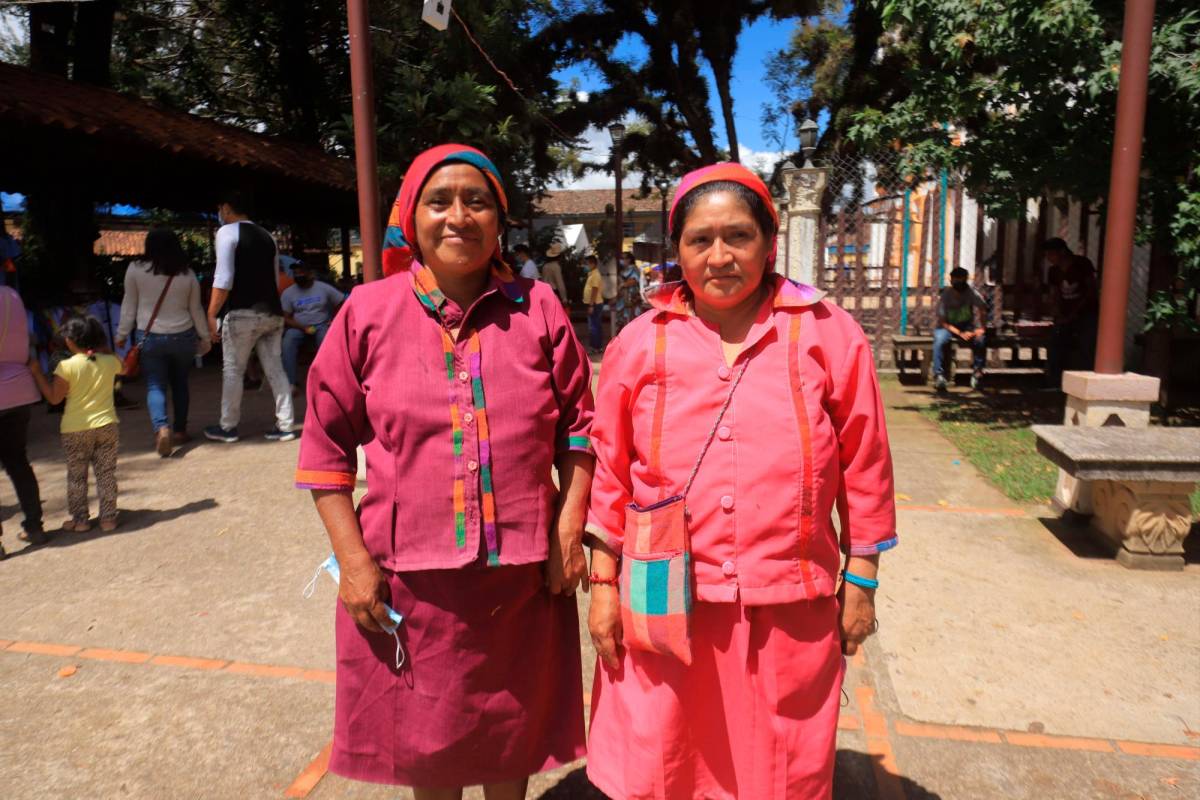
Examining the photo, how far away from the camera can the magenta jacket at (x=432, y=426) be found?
1.90m

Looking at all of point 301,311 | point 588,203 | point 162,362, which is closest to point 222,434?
point 162,362

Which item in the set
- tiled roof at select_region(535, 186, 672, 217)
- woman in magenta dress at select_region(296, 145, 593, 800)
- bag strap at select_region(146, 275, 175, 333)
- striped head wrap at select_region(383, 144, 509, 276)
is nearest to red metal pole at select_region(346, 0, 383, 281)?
bag strap at select_region(146, 275, 175, 333)

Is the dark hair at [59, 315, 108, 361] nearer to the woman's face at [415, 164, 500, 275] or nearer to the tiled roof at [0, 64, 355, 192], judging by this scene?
the tiled roof at [0, 64, 355, 192]

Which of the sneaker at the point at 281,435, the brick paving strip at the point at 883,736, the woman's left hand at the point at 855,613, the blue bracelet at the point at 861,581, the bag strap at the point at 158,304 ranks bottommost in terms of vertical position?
the brick paving strip at the point at 883,736

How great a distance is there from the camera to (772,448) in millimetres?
1782

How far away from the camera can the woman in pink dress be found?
5.87 feet

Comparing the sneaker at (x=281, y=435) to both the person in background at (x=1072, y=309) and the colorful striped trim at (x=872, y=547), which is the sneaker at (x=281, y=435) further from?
the person in background at (x=1072, y=309)

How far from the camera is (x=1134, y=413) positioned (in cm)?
480

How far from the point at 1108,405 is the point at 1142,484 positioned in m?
0.84

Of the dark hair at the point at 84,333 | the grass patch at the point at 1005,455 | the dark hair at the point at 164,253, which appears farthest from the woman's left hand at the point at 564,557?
the dark hair at the point at 164,253

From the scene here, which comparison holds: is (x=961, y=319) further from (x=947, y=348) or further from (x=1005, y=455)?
(x=1005, y=455)

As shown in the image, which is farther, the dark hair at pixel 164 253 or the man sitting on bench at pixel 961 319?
the man sitting on bench at pixel 961 319

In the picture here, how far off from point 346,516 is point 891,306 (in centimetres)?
1119

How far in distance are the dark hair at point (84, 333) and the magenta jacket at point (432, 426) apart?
3577mm
